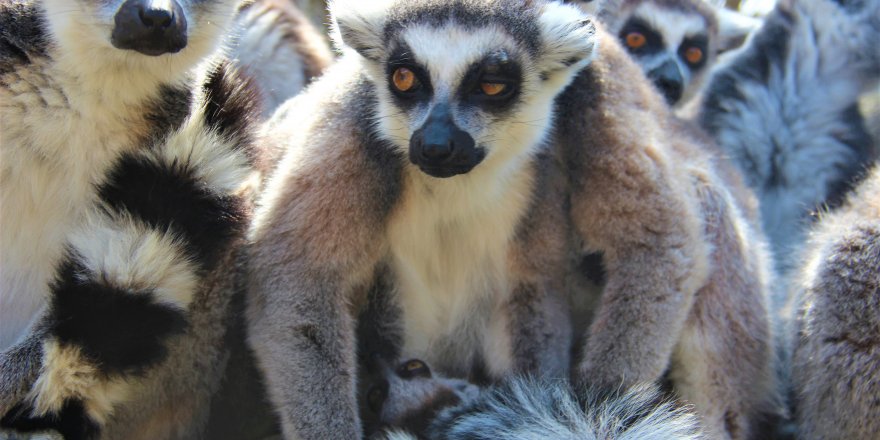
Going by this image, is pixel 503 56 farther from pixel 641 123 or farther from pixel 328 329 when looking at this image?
pixel 328 329

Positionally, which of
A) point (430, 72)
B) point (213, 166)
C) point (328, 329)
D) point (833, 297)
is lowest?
point (328, 329)

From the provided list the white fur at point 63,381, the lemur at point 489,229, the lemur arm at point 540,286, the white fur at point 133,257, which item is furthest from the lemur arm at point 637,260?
the white fur at point 63,381

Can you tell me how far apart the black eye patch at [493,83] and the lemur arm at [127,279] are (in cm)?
87

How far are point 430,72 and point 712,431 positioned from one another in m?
1.77

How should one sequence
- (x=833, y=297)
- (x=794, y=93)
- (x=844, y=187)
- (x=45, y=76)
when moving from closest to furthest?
(x=45, y=76) → (x=833, y=297) → (x=844, y=187) → (x=794, y=93)

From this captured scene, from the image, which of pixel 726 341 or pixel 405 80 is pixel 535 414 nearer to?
pixel 726 341

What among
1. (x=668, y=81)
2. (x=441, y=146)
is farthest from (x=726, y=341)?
(x=668, y=81)

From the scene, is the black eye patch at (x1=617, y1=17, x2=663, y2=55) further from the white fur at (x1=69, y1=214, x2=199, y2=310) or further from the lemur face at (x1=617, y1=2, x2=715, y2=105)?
the white fur at (x1=69, y1=214, x2=199, y2=310)

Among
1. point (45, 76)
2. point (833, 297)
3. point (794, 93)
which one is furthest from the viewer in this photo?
point (794, 93)

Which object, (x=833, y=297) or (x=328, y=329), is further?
(x=833, y=297)

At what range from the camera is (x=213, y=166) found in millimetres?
3434

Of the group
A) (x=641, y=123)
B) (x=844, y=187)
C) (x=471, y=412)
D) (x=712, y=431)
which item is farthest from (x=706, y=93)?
(x=471, y=412)

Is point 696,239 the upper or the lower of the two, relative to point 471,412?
upper

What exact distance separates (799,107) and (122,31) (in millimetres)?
4224
